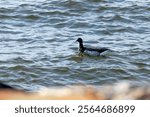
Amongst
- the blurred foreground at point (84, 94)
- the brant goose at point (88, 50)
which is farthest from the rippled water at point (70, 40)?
the blurred foreground at point (84, 94)

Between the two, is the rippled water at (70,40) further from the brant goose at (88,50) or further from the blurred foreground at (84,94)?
the blurred foreground at (84,94)

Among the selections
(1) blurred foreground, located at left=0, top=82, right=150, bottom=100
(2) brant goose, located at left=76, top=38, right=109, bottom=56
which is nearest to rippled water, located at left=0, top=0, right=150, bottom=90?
(2) brant goose, located at left=76, top=38, right=109, bottom=56

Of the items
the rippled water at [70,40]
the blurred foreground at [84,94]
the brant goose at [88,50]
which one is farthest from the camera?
the brant goose at [88,50]

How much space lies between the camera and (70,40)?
16188 mm

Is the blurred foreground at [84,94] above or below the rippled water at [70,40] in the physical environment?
above

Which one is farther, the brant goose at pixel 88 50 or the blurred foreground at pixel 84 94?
the brant goose at pixel 88 50

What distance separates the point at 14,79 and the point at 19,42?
12.6 ft

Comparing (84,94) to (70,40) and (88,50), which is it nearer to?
(88,50)

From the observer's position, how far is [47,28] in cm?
1744

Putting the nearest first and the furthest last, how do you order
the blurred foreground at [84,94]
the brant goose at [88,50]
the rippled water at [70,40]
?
the blurred foreground at [84,94] → the rippled water at [70,40] → the brant goose at [88,50]

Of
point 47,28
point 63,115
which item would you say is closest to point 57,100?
point 63,115

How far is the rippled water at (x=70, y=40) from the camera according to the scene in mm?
12398

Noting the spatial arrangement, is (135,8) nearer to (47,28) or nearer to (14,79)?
(47,28)

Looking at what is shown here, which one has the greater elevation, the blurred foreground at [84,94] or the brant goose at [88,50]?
the blurred foreground at [84,94]
